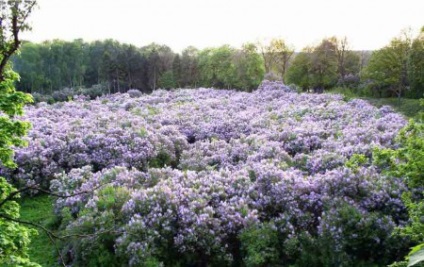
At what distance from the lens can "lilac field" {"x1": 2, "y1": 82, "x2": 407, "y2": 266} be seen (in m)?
10.3

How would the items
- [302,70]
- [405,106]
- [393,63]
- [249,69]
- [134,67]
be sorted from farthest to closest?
[134,67], [249,69], [302,70], [393,63], [405,106]

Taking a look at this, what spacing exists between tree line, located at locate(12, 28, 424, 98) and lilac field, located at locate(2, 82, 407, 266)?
17974mm

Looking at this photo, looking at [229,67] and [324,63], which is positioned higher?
[324,63]

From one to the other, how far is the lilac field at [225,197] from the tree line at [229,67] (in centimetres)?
1797

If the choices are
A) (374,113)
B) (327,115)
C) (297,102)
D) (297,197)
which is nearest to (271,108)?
(297,102)

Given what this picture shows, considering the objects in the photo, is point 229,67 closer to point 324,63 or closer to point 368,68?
point 324,63

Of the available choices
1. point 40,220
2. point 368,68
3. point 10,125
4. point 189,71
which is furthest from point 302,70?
point 10,125

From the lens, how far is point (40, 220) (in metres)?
14.4

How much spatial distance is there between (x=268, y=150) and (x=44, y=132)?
12706mm

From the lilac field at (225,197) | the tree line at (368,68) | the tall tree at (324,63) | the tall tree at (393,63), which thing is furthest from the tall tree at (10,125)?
the tall tree at (324,63)

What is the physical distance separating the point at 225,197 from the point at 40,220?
23.7 feet

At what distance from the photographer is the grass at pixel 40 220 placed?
1169 cm

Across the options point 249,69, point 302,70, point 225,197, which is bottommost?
point 225,197

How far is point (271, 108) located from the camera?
3006cm
